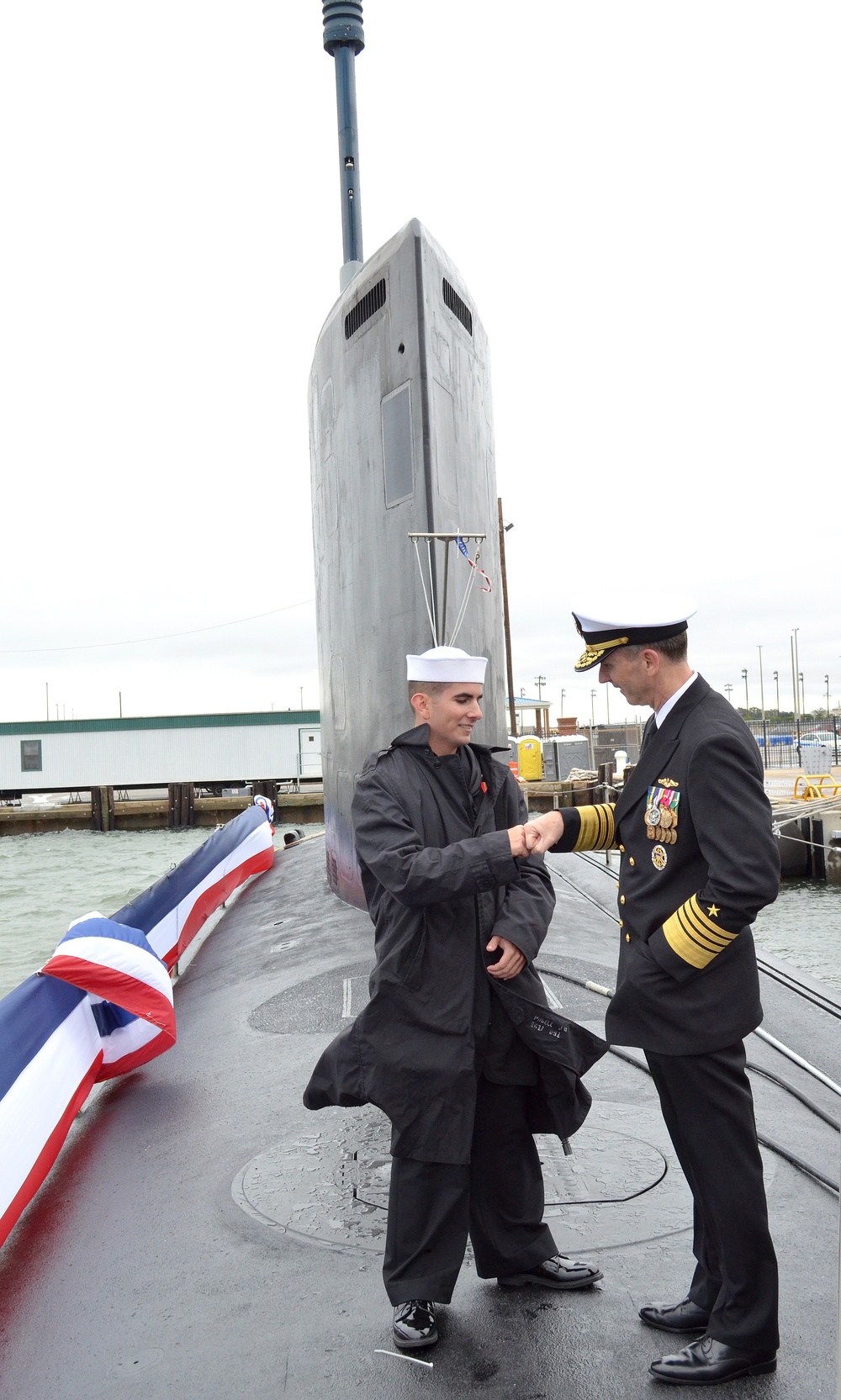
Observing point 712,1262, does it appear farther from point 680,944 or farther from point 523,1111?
point 680,944

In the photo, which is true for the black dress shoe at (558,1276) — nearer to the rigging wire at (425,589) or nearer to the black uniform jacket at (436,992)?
the black uniform jacket at (436,992)

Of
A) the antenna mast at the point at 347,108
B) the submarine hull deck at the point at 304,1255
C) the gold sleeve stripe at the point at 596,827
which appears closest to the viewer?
the submarine hull deck at the point at 304,1255

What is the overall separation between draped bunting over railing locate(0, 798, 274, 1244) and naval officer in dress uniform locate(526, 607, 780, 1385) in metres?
2.12

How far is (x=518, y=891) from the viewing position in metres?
2.90

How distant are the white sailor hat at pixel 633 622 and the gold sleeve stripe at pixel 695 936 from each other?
2.15ft

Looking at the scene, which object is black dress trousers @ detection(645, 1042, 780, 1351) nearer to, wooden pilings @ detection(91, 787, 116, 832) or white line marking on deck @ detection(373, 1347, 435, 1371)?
white line marking on deck @ detection(373, 1347, 435, 1371)

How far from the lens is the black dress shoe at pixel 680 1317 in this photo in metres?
2.52

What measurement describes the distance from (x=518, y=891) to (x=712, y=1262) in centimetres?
101

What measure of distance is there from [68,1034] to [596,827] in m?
2.57

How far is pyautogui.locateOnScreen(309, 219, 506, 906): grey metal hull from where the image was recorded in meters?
6.16

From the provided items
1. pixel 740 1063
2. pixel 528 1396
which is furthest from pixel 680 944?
pixel 528 1396

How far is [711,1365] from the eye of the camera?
234 cm

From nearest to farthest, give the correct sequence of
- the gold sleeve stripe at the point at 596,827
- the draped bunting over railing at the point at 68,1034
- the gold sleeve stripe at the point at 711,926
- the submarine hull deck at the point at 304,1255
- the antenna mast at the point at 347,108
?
the gold sleeve stripe at the point at 711,926 < the submarine hull deck at the point at 304,1255 < the gold sleeve stripe at the point at 596,827 < the draped bunting over railing at the point at 68,1034 < the antenna mast at the point at 347,108

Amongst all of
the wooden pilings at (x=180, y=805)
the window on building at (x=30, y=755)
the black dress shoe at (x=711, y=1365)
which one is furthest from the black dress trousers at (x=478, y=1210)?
the window on building at (x=30, y=755)
